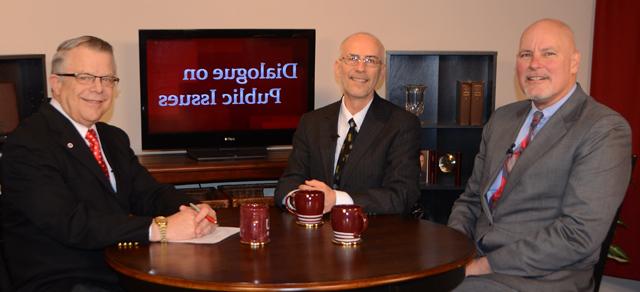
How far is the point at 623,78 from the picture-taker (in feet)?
16.1

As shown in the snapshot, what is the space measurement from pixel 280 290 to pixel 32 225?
0.96m

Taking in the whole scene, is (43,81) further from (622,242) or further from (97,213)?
(622,242)

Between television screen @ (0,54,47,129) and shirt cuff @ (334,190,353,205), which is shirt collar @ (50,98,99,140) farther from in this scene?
television screen @ (0,54,47,129)

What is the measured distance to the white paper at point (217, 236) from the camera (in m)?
2.49

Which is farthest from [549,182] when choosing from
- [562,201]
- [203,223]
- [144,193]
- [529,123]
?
[144,193]

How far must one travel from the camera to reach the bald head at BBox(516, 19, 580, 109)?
9.30 feet

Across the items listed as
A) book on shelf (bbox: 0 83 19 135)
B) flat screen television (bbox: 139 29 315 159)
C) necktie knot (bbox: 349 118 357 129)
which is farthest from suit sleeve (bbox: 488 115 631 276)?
book on shelf (bbox: 0 83 19 135)

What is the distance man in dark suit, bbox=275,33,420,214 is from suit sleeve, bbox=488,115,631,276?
63 centimetres

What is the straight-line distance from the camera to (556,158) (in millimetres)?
2721

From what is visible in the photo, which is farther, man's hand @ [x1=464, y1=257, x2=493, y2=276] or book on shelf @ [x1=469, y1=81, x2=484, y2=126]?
book on shelf @ [x1=469, y1=81, x2=484, y2=126]

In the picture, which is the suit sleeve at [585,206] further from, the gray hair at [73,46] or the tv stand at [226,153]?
the tv stand at [226,153]

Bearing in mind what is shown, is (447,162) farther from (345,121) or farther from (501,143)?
(501,143)

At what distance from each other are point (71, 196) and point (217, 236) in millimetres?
461

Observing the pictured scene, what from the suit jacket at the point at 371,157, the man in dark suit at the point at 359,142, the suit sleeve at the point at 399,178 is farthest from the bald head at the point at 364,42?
the suit sleeve at the point at 399,178
